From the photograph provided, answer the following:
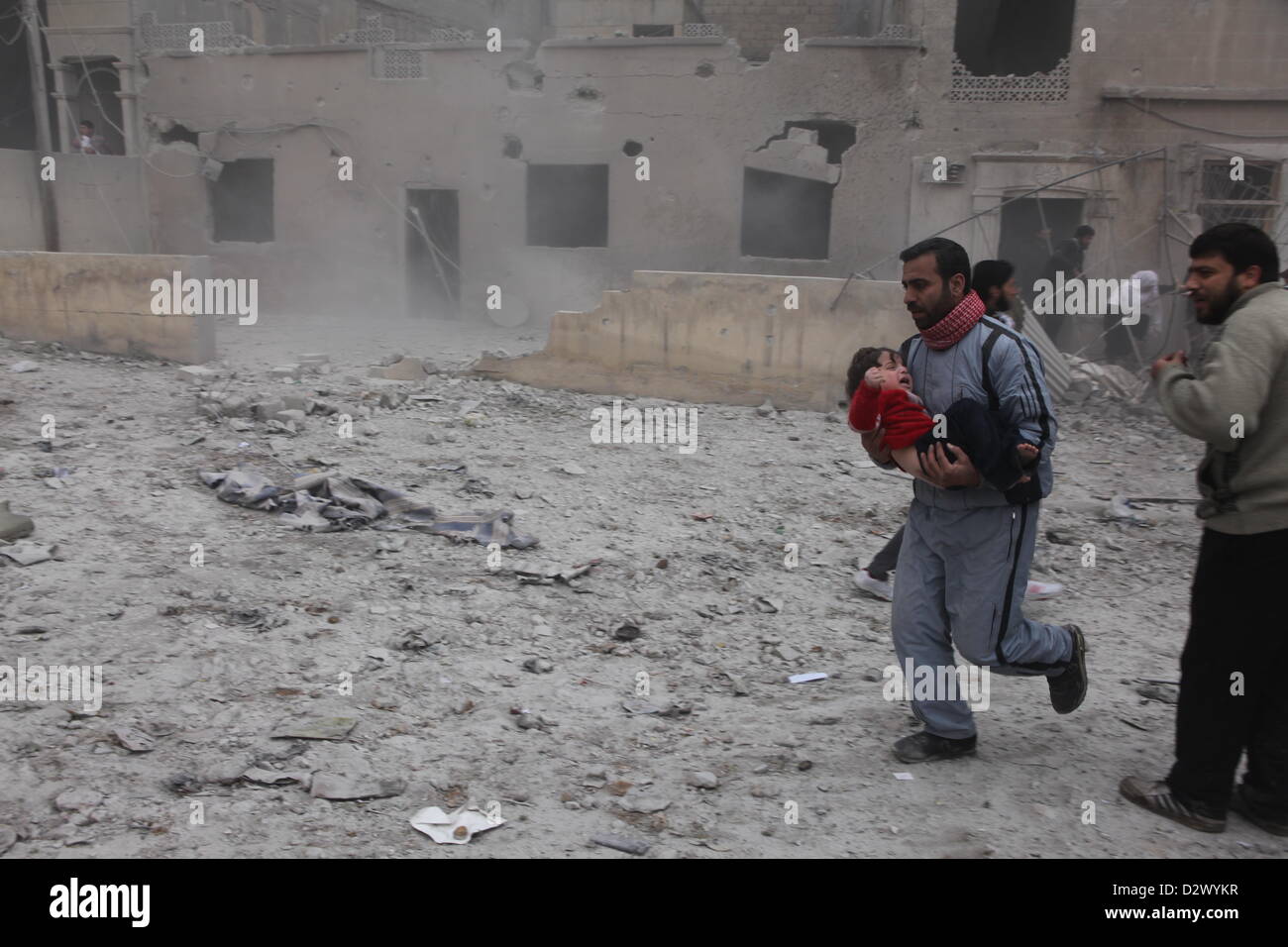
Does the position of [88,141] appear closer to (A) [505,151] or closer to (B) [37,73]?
(B) [37,73]

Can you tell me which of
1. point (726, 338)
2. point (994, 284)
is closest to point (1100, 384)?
point (726, 338)

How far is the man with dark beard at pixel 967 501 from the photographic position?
3.07 m

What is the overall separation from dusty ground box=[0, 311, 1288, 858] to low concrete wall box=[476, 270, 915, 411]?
1.38m

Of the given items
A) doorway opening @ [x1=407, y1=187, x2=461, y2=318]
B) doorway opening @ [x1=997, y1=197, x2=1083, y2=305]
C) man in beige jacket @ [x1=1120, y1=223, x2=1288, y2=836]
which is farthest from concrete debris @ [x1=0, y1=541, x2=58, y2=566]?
doorway opening @ [x1=997, y1=197, x2=1083, y2=305]

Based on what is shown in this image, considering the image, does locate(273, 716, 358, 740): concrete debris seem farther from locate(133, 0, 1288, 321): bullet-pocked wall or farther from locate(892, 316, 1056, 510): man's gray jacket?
locate(133, 0, 1288, 321): bullet-pocked wall

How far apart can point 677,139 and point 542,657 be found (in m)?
11.8

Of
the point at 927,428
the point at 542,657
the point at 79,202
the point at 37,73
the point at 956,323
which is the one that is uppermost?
the point at 37,73

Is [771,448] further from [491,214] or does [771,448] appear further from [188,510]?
[491,214]

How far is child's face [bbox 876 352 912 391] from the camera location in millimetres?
3127

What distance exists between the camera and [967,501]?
3113 mm

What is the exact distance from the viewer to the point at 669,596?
5.22 m

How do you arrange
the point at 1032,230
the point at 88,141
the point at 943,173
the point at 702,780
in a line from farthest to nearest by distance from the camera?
the point at 88,141
the point at 1032,230
the point at 943,173
the point at 702,780

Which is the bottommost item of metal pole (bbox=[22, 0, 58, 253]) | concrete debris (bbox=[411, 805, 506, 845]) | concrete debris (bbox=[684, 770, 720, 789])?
A: concrete debris (bbox=[684, 770, 720, 789])
